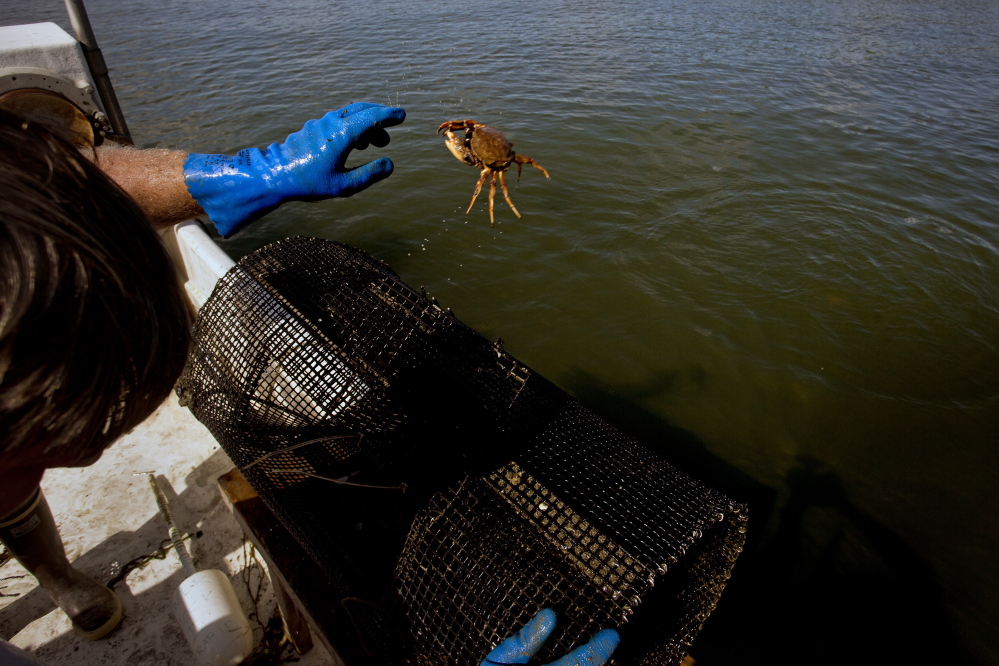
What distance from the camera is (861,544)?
143 inches

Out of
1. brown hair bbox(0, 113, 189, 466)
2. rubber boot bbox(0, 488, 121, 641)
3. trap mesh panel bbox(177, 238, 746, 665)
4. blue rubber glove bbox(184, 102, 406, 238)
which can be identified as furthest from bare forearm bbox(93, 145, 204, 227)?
rubber boot bbox(0, 488, 121, 641)

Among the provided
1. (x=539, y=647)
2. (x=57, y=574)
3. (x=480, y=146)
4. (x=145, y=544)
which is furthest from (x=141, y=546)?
(x=480, y=146)

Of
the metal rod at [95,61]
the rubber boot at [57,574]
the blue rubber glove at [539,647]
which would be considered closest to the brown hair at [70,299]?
the blue rubber glove at [539,647]

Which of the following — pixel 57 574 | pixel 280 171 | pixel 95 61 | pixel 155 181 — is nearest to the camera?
pixel 155 181

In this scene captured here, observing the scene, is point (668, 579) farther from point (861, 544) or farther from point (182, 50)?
point (182, 50)

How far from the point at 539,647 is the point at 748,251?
19.8ft

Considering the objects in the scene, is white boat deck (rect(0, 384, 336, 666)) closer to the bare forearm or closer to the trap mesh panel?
the trap mesh panel

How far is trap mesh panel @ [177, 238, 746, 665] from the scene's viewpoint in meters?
1.76

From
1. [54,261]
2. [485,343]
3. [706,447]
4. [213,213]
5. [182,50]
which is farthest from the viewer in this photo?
[182,50]

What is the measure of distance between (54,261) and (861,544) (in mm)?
4666

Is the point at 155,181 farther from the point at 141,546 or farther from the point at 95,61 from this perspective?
the point at 95,61

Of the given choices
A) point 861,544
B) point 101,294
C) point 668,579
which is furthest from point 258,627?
point 861,544

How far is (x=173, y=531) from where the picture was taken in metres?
2.68

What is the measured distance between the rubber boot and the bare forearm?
1.35 meters
